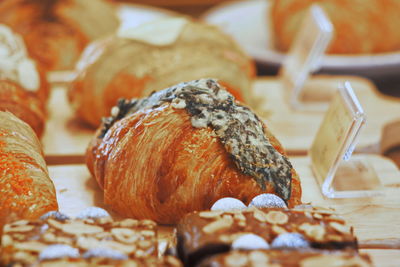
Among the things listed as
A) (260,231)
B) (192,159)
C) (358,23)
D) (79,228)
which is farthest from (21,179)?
(358,23)

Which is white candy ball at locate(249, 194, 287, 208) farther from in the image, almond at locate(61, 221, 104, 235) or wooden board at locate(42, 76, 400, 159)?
wooden board at locate(42, 76, 400, 159)

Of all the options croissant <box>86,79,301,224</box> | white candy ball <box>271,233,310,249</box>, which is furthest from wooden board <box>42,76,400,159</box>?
white candy ball <box>271,233,310,249</box>

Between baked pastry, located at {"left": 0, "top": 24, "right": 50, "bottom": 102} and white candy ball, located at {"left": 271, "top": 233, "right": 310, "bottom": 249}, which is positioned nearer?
white candy ball, located at {"left": 271, "top": 233, "right": 310, "bottom": 249}

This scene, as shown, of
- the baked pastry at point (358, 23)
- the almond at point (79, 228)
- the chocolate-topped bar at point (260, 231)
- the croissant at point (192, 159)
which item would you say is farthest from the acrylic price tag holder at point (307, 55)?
the almond at point (79, 228)

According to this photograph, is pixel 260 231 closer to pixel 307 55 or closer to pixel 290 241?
pixel 290 241

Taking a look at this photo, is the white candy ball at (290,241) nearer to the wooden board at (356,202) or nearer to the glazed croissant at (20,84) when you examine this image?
the wooden board at (356,202)
